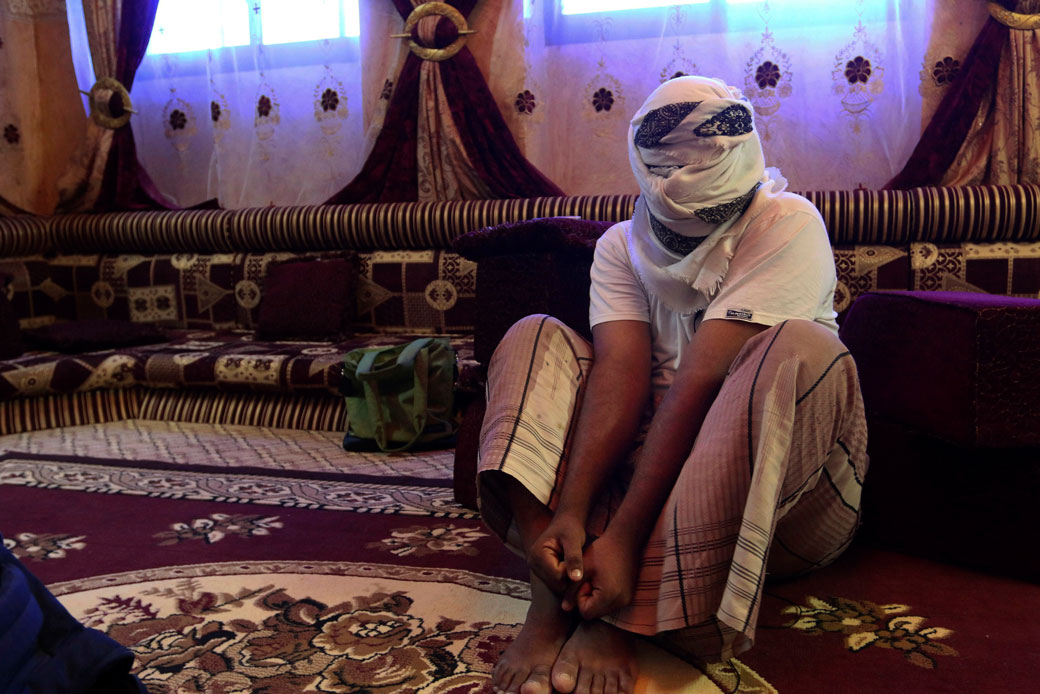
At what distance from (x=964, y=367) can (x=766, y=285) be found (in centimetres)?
40

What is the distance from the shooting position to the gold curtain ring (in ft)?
10.6

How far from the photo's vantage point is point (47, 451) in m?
2.51

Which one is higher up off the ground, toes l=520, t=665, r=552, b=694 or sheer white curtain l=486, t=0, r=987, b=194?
sheer white curtain l=486, t=0, r=987, b=194

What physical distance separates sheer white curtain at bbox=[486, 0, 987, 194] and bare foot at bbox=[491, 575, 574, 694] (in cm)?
229

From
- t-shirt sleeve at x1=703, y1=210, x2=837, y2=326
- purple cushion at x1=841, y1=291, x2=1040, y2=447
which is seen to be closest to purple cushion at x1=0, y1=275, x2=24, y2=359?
t-shirt sleeve at x1=703, y1=210, x2=837, y2=326

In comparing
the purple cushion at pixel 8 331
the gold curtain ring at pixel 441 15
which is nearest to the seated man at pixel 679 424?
the gold curtain ring at pixel 441 15

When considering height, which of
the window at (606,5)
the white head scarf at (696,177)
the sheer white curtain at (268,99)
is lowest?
the white head scarf at (696,177)

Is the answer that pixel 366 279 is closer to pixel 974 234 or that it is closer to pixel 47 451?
pixel 47 451

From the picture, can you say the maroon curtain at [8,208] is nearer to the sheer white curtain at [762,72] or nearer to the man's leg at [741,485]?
the sheer white curtain at [762,72]

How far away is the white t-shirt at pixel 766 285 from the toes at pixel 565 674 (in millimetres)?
512

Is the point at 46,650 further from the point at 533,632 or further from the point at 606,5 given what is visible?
the point at 606,5

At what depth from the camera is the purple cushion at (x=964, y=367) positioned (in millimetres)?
1282

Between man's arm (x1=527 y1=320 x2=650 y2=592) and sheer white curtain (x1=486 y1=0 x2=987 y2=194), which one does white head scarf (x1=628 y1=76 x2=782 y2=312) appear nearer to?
man's arm (x1=527 y1=320 x2=650 y2=592)

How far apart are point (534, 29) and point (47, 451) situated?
7.40 ft
